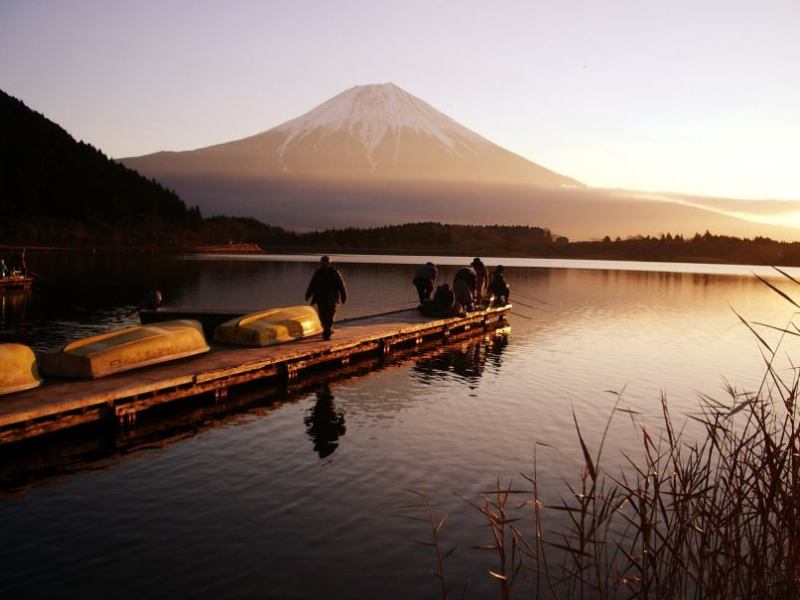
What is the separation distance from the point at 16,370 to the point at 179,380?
286cm

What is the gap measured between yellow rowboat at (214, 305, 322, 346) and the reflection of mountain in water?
11.8 feet

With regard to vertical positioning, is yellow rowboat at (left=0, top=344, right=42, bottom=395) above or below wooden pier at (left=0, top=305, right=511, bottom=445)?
above

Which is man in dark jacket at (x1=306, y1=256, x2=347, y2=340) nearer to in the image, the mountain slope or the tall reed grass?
the tall reed grass

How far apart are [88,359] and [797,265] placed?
195417 millimetres

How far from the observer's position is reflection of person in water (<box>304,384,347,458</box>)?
38.7ft

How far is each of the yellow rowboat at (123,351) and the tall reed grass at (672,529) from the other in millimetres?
7406

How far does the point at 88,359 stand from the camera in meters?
12.5

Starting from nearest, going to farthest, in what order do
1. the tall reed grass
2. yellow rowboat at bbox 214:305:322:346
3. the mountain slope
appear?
1. the tall reed grass
2. yellow rowboat at bbox 214:305:322:346
3. the mountain slope

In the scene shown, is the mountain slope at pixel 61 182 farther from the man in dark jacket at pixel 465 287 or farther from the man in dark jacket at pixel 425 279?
the man in dark jacket at pixel 465 287

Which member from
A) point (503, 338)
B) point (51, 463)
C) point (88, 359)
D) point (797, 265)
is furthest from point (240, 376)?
point (797, 265)

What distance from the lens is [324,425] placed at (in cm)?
1327

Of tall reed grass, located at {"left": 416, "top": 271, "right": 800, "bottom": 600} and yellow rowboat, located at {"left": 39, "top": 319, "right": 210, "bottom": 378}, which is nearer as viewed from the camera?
tall reed grass, located at {"left": 416, "top": 271, "right": 800, "bottom": 600}

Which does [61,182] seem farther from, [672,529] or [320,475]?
[672,529]

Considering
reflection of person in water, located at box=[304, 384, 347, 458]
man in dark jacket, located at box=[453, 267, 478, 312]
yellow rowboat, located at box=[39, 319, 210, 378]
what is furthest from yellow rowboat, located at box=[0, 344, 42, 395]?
man in dark jacket, located at box=[453, 267, 478, 312]
